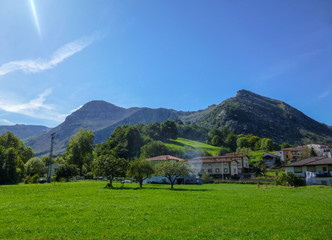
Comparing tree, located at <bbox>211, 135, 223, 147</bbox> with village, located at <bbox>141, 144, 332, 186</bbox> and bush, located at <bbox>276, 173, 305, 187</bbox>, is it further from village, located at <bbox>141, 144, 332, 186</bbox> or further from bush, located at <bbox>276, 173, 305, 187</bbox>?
bush, located at <bbox>276, 173, 305, 187</bbox>

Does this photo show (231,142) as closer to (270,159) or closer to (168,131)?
(168,131)

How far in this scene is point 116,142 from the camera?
12850 cm

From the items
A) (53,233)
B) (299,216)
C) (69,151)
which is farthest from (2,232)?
(69,151)

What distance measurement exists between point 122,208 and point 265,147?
143 m

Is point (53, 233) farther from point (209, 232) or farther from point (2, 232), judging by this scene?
point (209, 232)

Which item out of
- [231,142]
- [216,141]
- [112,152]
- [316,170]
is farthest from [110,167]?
[231,142]

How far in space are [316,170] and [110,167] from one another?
52.1 m

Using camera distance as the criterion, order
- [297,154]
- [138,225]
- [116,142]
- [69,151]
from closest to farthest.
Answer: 1. [138,225]
2. [69,151]
3. [297,154]
4. [116,142]

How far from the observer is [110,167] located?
48.0 metres

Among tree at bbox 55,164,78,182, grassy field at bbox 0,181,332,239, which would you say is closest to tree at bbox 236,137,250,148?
tree at bbox 55,164,78,182

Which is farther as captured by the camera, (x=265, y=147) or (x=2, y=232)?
(x=265, y=147)

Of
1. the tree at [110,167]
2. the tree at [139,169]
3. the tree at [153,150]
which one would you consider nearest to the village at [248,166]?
the tree at [139,169]

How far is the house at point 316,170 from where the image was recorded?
56.1m

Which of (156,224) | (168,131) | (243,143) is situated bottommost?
(156,224)
